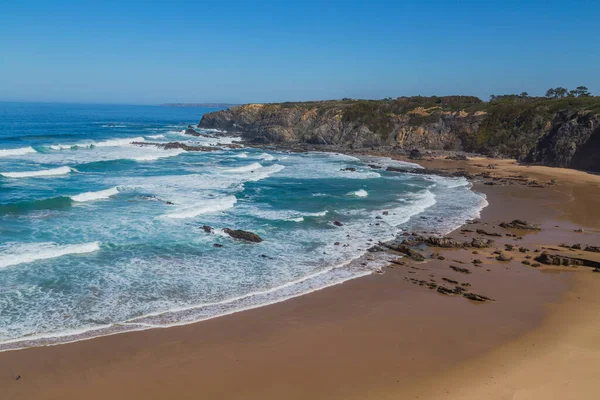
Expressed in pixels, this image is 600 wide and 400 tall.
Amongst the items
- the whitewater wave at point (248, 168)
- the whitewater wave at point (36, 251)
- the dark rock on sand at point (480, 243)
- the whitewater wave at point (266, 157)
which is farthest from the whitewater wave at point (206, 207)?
the whitewater wave at point (266, 157)

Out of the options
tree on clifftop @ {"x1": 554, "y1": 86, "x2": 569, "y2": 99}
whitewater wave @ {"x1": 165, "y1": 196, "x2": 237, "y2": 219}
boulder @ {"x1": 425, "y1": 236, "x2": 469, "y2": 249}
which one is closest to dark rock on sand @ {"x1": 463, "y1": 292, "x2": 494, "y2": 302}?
boulder @ {"x1": 425, "y1": 236, "x2": 469, "y2": 249}

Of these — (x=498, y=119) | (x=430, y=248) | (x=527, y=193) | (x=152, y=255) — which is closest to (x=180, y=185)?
(x=152, y=255)

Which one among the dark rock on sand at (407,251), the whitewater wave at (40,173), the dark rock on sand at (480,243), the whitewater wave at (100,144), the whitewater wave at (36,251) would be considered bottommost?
the whitewater wave at (36,251)

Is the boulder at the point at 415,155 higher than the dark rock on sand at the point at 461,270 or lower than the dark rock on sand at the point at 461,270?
higher

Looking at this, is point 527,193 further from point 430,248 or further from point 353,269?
point 353,269

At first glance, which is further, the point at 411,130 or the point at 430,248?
the point at 411,130

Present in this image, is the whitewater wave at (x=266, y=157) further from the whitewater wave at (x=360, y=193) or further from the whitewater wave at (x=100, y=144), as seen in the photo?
the whitewater wave at (x=360, y=193)

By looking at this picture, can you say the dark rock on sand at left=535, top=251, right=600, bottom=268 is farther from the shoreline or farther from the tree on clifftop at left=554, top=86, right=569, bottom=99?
the tree on clifftop at left=554, top=86, right=569, bottom=99
